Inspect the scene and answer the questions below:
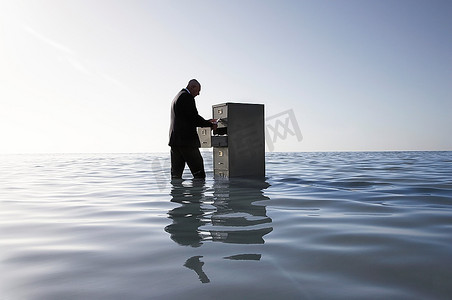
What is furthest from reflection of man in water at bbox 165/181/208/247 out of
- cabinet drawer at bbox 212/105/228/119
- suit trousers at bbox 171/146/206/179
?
cabinet drawer at bbox 212/105/228/119

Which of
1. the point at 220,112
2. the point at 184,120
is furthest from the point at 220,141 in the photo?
the point at 184,120

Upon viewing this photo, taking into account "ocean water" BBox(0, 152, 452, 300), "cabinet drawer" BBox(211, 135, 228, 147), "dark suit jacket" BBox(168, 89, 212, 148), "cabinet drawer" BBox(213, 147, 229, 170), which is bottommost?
"ocean water" BBox(0, 152, 452, 300)

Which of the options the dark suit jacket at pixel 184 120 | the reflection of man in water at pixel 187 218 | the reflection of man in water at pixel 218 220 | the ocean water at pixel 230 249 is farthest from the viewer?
the dark suit jacket at pixel 184 120

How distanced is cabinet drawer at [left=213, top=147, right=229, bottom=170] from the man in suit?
68 centimetres

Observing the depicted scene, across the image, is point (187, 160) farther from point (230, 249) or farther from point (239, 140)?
point (230, 249)

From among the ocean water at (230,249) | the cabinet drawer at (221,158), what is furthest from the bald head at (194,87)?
the ocean water at (230,249)

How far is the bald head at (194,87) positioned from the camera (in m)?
6.53

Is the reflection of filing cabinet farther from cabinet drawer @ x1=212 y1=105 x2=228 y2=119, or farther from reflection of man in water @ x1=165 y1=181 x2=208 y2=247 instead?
reflection of man in water @ x1=165 y1=181 x2=208 y2=247

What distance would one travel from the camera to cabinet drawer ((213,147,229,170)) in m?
7.11

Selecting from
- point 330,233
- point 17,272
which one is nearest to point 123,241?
point 17,272

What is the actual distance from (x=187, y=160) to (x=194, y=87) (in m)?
1.39

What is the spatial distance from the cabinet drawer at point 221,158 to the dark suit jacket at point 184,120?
0.87m

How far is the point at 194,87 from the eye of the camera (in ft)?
21.5

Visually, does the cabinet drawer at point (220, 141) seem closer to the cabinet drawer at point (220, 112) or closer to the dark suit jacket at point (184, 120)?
the cabinet drawer at point (220, 112)
